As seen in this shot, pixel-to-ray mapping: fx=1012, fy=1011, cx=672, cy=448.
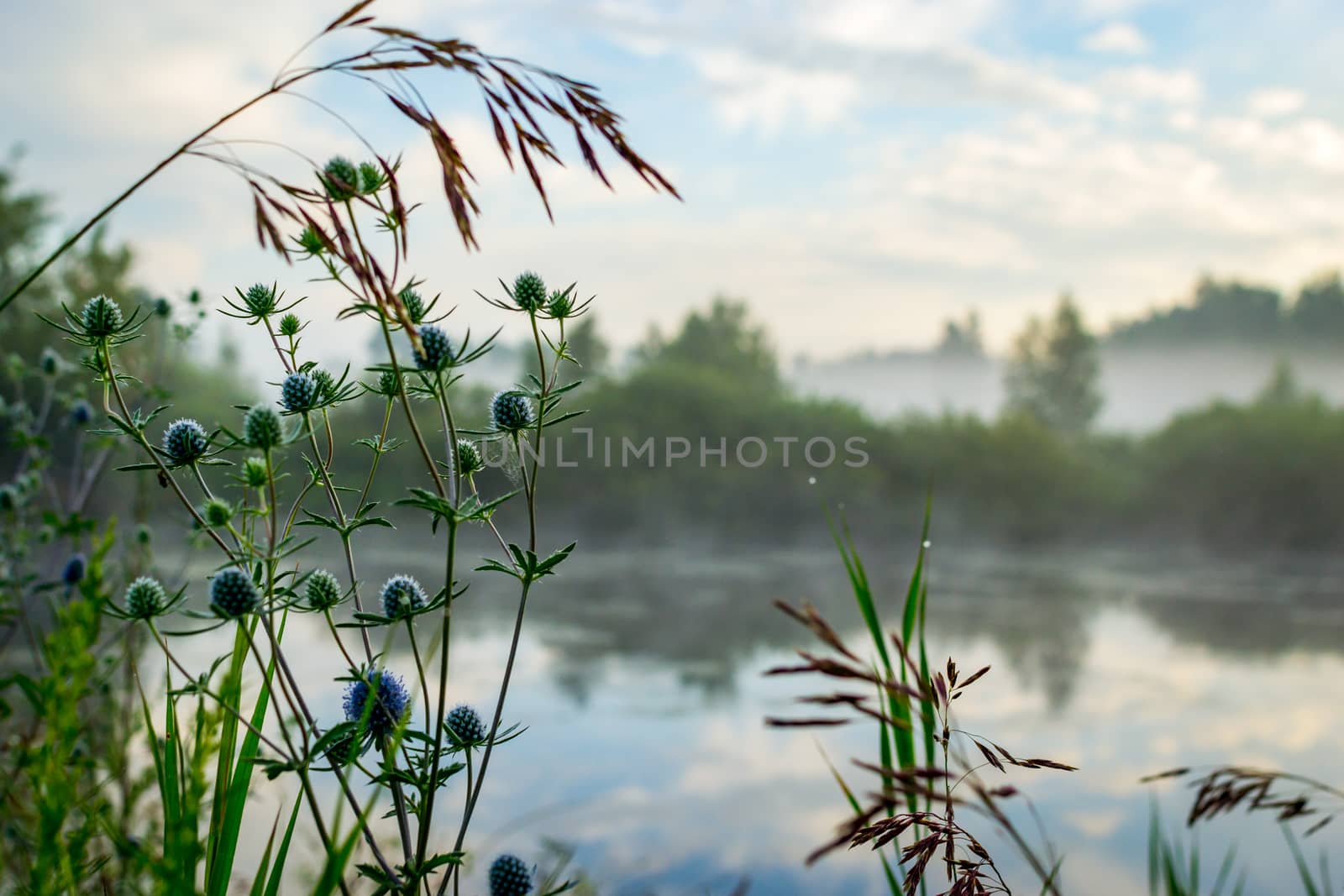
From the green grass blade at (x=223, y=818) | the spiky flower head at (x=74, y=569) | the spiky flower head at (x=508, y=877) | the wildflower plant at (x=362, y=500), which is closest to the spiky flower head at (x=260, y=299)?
the wildflower plant at (x=362, y=500)

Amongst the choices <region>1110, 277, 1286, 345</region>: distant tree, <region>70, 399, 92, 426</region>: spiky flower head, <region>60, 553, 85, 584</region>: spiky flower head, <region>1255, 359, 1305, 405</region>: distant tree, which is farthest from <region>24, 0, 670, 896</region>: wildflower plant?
<region>1110, 277, 1286, 345</region>: distant tree

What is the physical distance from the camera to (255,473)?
2.06 ft

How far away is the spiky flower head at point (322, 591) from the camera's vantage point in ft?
1.89

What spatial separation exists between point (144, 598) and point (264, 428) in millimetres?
142

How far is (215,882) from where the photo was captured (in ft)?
2.10

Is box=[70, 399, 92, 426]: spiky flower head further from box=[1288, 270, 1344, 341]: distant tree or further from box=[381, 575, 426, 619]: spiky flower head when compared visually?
box=[1288, 270, 1344, 341]: distant tree

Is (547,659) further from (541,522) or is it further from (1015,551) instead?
(1015,551)

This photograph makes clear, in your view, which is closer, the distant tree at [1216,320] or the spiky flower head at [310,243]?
the spiky flower head at [310,243]

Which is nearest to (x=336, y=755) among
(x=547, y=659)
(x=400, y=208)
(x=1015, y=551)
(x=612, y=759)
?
(x=400, y=208)

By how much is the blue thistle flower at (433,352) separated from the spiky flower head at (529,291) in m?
0.12

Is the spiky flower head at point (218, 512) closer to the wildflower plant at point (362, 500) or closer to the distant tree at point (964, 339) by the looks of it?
the wildflower plant at point (362, 500)

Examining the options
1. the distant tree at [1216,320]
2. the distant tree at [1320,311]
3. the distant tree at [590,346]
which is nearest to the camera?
the distant tree at [590,346]

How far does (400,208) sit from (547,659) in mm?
3897

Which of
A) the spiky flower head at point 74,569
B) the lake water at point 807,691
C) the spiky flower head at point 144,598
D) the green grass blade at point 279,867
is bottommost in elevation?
the lake water at point 807,691
